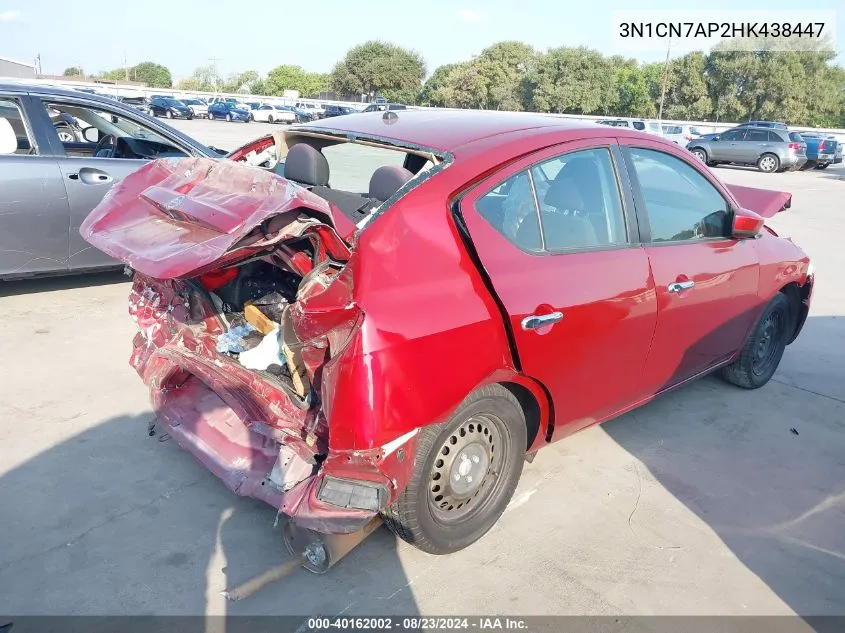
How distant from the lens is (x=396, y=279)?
7.99 ft

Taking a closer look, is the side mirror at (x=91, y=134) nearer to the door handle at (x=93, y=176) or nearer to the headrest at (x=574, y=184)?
the door handle at (x=93, y=176)

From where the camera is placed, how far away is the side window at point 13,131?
5195mm

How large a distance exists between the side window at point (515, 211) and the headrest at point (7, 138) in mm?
4270

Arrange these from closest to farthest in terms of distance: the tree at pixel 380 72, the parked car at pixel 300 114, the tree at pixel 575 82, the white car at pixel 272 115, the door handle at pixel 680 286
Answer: the door handle at pixel 680 286
the parked car at pixel 300 114
the white car at pixel 272 115
the tree at pixel 575 82
the tree at pixel 380 72

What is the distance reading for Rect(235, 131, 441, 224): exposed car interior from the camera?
2980 mm

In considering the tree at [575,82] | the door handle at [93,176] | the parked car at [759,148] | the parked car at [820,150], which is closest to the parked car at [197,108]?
the tree at [575,82]

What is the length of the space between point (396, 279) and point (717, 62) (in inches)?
2244

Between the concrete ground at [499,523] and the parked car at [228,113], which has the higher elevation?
the concrete ground at [499,523]

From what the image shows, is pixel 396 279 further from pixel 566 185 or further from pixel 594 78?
pixel 594 78

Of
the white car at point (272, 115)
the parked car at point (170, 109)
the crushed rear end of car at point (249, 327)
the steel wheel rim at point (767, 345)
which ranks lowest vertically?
the white car at point (272, 115)

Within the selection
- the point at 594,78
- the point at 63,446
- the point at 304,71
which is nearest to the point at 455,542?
the point at 63,446

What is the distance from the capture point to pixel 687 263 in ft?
11.8

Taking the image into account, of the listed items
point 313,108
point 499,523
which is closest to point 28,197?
point 499,523

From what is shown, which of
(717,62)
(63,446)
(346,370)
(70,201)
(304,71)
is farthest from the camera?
(304,71)
